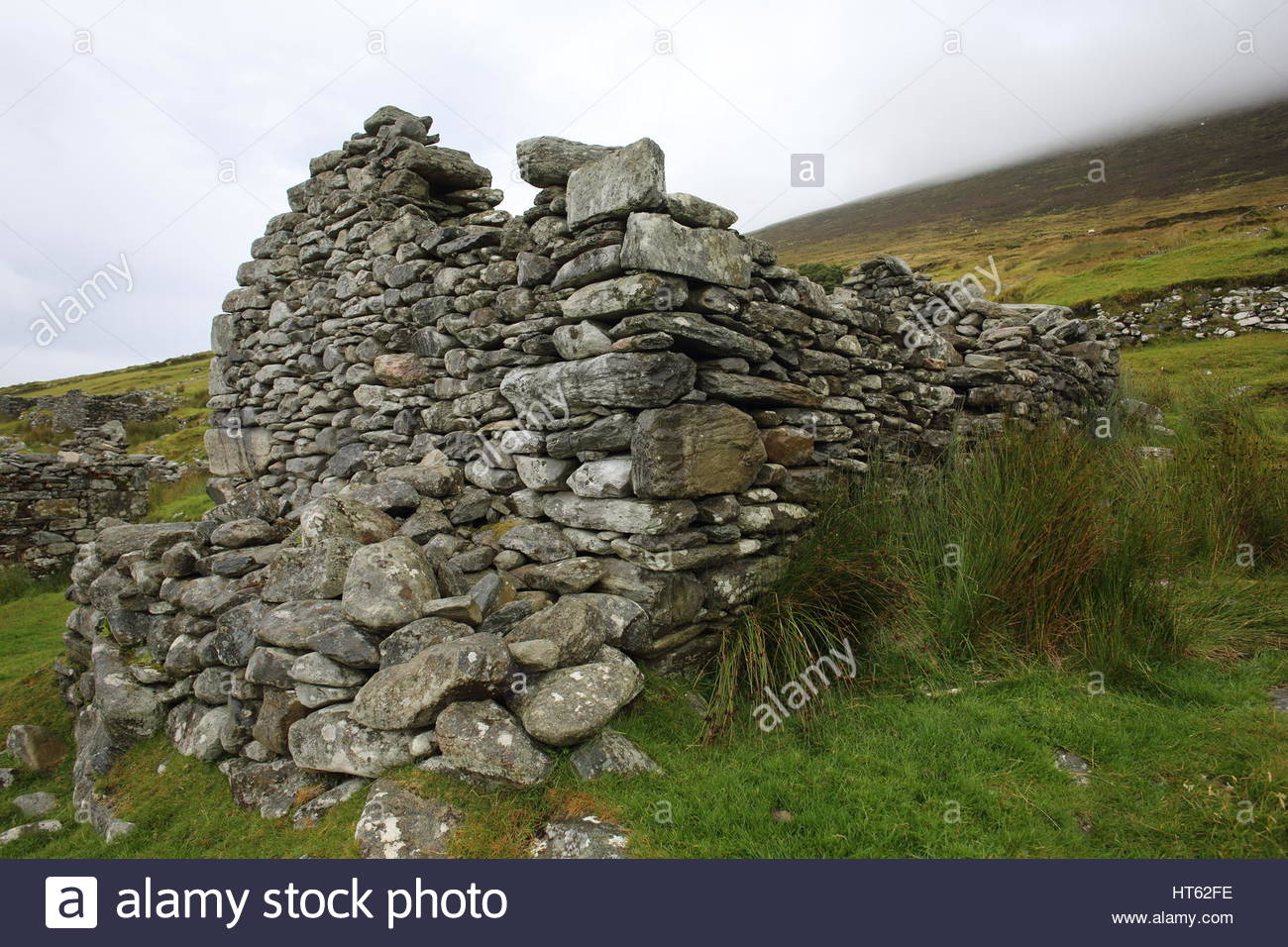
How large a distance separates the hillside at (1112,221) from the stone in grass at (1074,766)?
56.5ft

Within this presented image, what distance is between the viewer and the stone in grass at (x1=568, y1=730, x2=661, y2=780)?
3188 mm

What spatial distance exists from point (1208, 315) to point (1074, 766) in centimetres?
1875

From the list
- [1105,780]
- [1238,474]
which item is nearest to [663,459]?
[1105,780]

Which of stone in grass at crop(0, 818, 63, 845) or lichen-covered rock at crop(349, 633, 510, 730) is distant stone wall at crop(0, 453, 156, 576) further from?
lichen-covered rock at crop(349, 633, 510, 730)

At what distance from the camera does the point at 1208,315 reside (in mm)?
16547

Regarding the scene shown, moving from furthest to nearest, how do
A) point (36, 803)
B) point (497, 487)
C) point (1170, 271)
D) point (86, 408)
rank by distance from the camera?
point (86, 408), point (1170, 271), point (497, 487), point (36, 803)


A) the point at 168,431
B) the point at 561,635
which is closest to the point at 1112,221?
the point at 561,635

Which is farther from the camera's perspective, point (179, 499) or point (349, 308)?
point (179, 499)

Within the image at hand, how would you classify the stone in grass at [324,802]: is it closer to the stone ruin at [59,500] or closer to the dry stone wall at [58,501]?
the stone ruin at [59,500]

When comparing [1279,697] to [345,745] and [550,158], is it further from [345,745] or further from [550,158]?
[550,158]

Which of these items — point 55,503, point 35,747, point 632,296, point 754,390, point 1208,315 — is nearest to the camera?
point 632,296

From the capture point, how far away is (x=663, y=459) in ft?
13.0

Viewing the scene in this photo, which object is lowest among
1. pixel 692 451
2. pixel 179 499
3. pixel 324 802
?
pixel 324 802

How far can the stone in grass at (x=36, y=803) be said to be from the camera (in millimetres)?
4633
